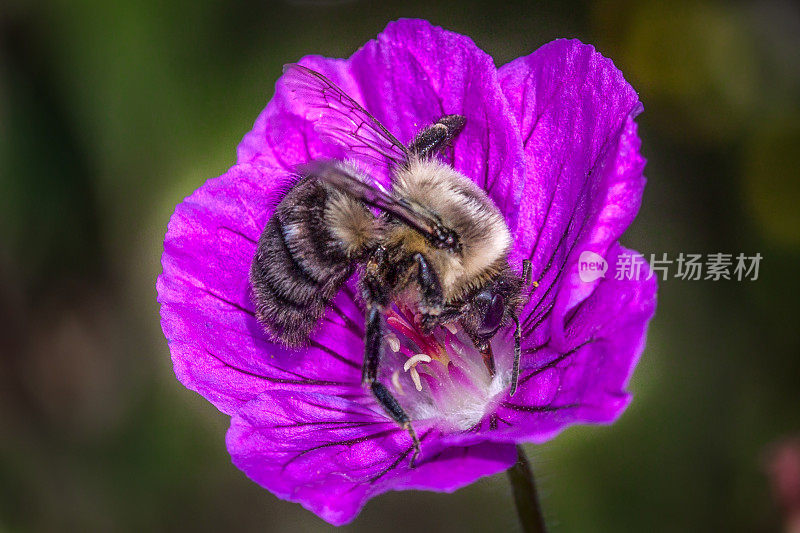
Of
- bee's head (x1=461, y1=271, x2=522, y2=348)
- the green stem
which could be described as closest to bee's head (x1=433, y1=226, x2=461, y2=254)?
bee's head (x1=461, y1=271, x2=522, y2=348)

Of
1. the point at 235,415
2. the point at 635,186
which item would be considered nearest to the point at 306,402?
the point at 235,415

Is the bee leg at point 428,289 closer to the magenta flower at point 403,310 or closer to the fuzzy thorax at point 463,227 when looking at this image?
the fuzzy thorax at point 463,227

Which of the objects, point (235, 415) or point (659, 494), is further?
point (659, 494)

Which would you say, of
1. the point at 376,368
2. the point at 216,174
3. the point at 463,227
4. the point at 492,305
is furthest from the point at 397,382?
the point at 216,174

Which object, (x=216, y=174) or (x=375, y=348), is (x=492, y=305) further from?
(x=216, y=174)

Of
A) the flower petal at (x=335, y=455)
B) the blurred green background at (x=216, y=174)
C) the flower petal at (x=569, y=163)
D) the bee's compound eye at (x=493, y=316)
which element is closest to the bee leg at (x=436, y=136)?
the flower petal at (x=569, y=163)

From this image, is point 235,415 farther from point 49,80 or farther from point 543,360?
point 49,80

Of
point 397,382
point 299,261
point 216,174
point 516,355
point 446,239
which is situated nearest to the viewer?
point 446,239
